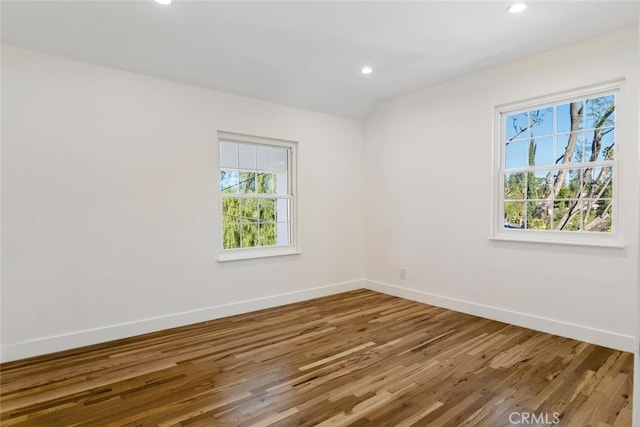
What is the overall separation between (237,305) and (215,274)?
447 millimetres

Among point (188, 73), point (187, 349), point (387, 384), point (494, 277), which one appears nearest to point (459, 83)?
point (494, 277)

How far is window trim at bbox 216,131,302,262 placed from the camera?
3.79 m

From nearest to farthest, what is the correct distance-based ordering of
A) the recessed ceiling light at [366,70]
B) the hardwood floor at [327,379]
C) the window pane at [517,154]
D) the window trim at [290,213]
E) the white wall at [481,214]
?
the hardwood floor at [327,379] < the white wall at [481,214] < the window pane at [517,154] < the recessed ceiling light at [366,70] < the window trim at [290,213]

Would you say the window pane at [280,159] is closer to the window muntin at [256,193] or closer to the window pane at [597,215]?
the window muntin at [256,193]

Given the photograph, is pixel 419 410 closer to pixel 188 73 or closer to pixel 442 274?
pixel 442 274

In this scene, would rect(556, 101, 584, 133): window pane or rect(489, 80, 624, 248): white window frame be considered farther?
rect(556, 101, 584, 133): window pane

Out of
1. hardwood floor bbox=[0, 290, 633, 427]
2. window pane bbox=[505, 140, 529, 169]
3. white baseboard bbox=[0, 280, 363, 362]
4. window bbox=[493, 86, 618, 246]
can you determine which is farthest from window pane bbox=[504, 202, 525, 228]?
white baseboard bbox=[0, 280, 363, 362]

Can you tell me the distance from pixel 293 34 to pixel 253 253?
2371mm

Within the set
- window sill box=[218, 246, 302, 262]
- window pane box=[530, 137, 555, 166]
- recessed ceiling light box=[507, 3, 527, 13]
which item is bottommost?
window sill box=[218, 246, 302, 262]

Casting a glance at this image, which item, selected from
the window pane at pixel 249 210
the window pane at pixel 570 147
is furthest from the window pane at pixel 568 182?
the window pane at pixel 249 210

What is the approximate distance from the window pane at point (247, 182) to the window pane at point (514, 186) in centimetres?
283

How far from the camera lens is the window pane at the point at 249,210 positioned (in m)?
4.06

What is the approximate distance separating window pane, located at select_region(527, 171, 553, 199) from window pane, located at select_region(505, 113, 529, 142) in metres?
0.42

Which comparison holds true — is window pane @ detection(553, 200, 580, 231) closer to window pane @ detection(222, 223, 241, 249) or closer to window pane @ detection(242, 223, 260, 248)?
window pane @ detection(242, 223, 260, 248)
